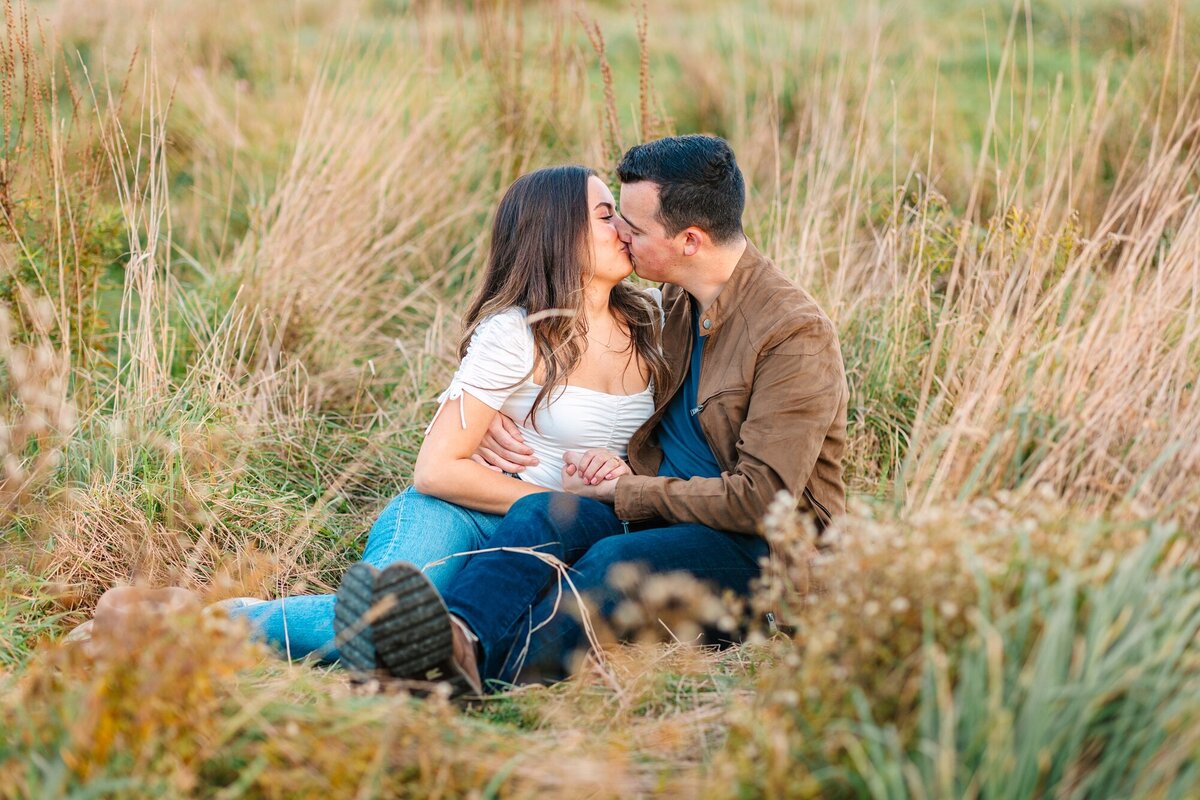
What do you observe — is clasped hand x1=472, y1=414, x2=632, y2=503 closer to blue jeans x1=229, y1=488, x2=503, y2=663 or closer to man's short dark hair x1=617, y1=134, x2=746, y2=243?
blue jeans x1=229, y1=488, x2=503, y2=663

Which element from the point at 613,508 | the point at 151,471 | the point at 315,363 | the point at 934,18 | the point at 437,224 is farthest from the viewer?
the point at 934,18

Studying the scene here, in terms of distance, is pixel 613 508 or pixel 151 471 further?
pixel 151 471

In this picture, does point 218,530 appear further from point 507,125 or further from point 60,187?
point 507,125

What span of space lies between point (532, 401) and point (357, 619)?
110cm

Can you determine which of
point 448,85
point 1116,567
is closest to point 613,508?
point 1116,567

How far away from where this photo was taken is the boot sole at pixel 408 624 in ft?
6.82

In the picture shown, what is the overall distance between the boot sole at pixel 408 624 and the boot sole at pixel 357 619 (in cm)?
1

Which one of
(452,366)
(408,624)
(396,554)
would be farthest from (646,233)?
(452,366)

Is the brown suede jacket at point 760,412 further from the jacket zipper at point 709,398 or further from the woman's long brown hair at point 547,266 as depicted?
the woman's long brown hair at point 547,266

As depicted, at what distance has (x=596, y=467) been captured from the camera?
2963 millimetres

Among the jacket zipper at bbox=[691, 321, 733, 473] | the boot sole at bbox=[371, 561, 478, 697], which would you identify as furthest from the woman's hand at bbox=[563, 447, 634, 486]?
the boot sole at bbox=[371, 561, 478, 697]

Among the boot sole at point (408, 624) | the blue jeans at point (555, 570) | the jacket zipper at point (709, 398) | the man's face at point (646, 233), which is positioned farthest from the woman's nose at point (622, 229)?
the boot sole at point (408, 624)

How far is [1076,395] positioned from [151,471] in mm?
2566

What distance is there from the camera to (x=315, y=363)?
14.0 feet
